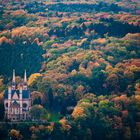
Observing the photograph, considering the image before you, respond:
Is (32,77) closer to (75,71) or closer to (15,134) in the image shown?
(75,71)

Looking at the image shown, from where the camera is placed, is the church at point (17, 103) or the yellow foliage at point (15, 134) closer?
the yellow foliage at point (15, 134)

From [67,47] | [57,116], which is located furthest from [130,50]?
[57,116]

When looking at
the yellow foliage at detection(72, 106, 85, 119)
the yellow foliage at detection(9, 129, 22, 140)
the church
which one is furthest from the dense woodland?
the church

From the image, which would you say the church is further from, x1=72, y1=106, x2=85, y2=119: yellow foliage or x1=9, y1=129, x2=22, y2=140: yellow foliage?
x1=72, y1=106, x2=85, y2=119: yellow foliage

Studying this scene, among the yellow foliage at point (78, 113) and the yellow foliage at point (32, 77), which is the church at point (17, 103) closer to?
Answer: the yellow foliage at point (78, 113)

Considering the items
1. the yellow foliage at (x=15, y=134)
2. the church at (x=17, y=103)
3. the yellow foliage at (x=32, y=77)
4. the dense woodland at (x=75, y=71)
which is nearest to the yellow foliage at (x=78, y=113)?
the dense woodland at (x=75, y=71)
